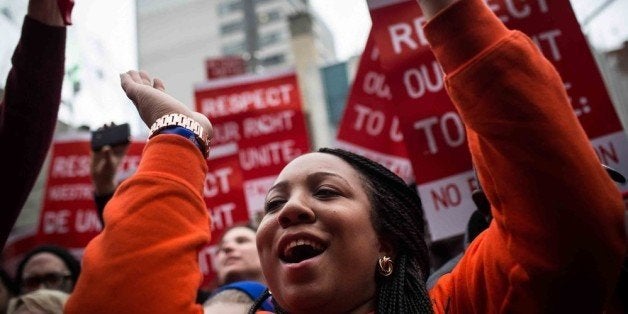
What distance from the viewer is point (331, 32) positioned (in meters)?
65.6

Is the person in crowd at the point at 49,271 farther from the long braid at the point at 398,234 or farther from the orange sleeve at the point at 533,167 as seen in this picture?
the orange sleeve at the point at 533,167

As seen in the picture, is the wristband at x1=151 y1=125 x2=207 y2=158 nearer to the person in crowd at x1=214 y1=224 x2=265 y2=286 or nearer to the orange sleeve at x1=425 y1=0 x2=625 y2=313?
the orange sleeve at x1=425 y1=0 x2=625 y2=313

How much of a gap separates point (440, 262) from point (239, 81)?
290 centimetres

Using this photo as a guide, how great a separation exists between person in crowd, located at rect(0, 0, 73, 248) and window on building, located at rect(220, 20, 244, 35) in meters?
51.1

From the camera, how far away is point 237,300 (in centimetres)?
186

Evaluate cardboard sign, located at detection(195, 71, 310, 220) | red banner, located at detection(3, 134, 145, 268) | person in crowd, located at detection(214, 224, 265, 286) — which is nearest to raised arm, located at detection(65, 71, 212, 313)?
person in crowd, located at detection(214, 224, 265, 286)

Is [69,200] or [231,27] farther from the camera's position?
[231,27]

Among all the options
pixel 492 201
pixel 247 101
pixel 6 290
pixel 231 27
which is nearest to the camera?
pixel 492 201

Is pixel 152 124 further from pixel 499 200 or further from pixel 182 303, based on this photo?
pixel 499 200

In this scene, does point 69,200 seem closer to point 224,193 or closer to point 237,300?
point 224,193

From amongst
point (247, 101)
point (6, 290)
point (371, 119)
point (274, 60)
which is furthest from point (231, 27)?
point (6, 290)

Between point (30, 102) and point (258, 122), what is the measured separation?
3.28m

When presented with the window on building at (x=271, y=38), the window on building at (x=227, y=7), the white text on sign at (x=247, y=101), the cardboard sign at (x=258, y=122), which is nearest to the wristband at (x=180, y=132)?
the cardboard sign at (x=258, y=122)

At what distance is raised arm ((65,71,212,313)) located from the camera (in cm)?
91
